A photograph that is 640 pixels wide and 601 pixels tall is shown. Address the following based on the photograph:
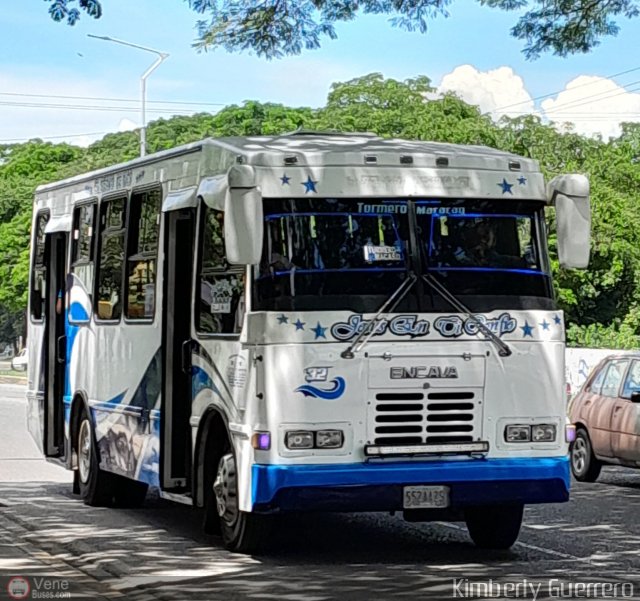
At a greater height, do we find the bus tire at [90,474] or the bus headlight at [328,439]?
the bus headlight at [328,439]

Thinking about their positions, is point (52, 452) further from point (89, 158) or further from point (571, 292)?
point (89, 158)

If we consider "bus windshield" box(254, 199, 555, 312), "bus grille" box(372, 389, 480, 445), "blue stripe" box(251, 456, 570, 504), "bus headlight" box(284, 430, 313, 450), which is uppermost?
"bus windshield" box(254, 199, 555, 312)

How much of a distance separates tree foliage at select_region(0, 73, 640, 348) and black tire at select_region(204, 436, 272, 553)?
27.8 meters

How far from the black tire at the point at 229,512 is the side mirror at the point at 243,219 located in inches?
65.4

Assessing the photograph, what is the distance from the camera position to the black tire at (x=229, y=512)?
11062 mm

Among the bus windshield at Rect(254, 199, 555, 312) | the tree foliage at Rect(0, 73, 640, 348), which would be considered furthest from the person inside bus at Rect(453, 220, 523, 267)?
the tree foliage at Rect(0, 73, 640, 348)

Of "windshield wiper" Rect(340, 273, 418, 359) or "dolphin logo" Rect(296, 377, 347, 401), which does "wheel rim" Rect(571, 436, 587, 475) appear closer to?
"windshield wiper" Rect(340, 273, 418, 359)

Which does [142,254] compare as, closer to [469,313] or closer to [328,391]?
[328,391]

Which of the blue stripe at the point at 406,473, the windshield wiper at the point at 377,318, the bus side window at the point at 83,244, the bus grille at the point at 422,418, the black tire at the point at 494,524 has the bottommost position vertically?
the black tire at the point at 494,524

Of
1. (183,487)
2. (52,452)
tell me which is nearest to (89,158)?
(52,452)

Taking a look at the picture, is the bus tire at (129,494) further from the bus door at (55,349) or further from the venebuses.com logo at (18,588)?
the venebuses.com logo at (18,588)

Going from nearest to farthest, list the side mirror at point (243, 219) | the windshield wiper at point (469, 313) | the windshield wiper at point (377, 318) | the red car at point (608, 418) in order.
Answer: the side mirror at point (243, 219) < the windshield wiper at point (377, 318) < the windshield wiper at point (469, 313) < the red car at point (608, 418)

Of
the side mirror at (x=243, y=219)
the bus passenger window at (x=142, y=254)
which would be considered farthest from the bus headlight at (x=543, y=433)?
the bus passenger window at (x=142, y=254)

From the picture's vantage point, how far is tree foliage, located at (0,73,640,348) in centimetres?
4844
